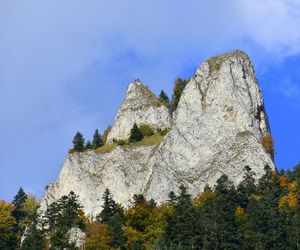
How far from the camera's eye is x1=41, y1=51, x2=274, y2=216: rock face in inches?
4926

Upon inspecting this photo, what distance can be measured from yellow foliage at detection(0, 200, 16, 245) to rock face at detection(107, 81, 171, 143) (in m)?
27.9

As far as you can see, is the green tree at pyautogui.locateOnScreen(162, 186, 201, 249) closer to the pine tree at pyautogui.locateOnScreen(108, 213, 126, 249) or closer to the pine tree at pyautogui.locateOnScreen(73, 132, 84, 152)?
the pine tree at pyautogui.locateOnScreen(108, 213, 126, 249)

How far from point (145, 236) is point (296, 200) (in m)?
23.1

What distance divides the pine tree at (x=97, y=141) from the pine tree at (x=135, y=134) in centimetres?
925

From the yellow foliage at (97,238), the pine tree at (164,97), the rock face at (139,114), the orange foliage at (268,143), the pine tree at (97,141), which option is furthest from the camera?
the pine tree at (164,97)

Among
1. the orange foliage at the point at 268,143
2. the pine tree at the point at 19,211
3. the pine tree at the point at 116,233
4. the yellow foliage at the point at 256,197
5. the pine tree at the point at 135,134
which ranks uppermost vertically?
the pine tree at the point at 135,134

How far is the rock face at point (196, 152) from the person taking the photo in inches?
4926

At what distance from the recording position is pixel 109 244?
98562 millimetres

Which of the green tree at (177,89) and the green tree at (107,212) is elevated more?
the green tree at (177,89)

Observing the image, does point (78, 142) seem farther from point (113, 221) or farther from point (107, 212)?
point (113, 221)

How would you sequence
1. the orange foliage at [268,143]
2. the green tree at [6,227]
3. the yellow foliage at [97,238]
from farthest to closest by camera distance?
the orange foliage at [268,143], the green tree at [6,227], the yellow foliage at [97,238]

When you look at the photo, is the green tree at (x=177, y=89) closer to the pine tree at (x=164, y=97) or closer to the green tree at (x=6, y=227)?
the pine tree at (x=164, y=97)

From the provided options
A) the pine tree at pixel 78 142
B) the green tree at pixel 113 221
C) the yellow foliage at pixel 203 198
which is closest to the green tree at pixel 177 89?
the pine tree at pixel 78 142

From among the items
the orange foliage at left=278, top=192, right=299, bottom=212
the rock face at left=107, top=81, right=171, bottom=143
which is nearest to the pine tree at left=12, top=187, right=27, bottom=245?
the rock face at left=107, top=81, right=171, bottom=143
